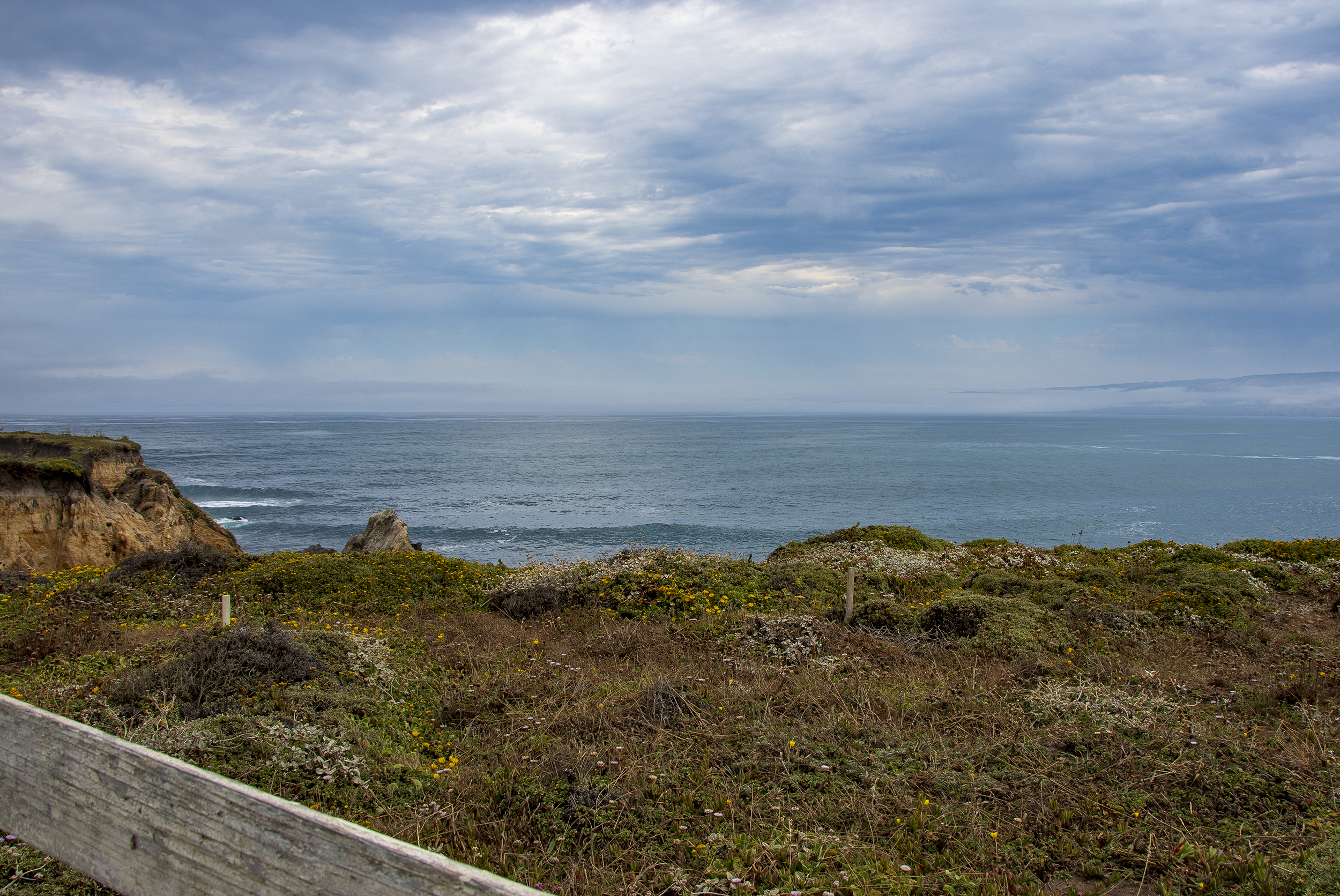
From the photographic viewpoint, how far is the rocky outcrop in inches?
958

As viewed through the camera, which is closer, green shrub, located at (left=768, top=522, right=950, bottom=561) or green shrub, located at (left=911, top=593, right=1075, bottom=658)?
green shrub, located at (left=911, top=593, right=1075, bottom=658)

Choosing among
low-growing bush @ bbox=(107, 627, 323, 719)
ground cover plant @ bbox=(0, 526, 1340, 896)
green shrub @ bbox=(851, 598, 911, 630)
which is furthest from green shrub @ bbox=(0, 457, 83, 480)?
green shrub @ bbox=(851, 598, 911, 630)

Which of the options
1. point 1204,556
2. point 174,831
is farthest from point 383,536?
point 174,831

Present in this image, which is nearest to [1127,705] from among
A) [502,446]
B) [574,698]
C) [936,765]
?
Result: [936,765]

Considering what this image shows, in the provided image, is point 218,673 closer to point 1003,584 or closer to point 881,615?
point 881,615

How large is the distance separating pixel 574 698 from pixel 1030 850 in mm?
4093

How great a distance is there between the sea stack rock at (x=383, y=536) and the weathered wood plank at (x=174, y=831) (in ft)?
73.4

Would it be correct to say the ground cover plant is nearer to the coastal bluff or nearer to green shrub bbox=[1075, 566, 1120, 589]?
green shrub bbox=[1075, 566, 1120, 589]

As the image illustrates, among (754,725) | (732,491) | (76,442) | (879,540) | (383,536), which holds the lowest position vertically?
(732,491)

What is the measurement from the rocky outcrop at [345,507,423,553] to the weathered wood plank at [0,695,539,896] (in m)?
22.3

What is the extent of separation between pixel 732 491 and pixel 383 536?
3431 cm

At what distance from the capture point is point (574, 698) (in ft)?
23.0

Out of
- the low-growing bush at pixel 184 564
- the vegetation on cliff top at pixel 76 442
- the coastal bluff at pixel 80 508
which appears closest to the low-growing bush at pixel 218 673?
the low-growing bush at pixel 184 564

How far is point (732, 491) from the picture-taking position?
2183 inches
